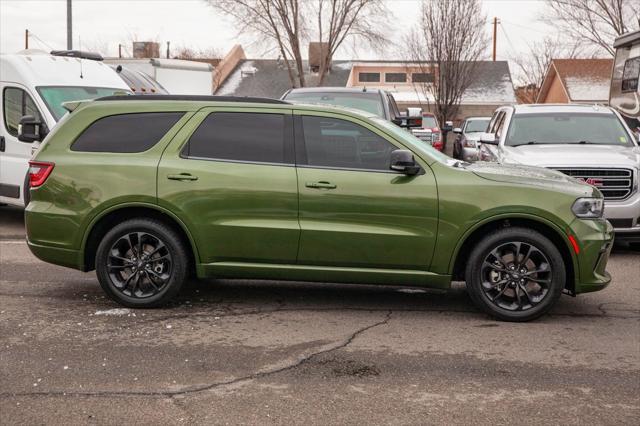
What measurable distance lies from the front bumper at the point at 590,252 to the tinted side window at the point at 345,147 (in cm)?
162

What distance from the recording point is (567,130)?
1071cm

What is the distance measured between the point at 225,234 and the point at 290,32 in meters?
37.6

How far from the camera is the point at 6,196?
35.9 feet

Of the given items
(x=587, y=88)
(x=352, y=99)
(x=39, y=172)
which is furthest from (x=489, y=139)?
(x=587, y=88)

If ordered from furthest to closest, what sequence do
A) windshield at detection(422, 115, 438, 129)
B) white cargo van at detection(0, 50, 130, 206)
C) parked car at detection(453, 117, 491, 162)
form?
windshield at detection(422, 115, 438, 129) → parked car at detection(453, 117, 491, 162) → white cargo van at detection(0, 50, 130, 206)

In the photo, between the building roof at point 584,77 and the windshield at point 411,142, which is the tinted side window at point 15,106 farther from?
the building roof at point 584,77

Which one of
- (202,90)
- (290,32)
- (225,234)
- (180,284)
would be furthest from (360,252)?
(290,32)

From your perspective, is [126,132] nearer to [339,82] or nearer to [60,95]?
[60,95]

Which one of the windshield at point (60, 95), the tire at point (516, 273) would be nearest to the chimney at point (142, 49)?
the windshield at point (60, 95)

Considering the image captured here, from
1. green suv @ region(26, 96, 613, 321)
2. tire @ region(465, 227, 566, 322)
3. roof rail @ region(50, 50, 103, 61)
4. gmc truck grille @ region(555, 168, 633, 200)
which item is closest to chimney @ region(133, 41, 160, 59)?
roof rail @ region(50, 50, 103, 61)

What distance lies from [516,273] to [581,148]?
4.39m

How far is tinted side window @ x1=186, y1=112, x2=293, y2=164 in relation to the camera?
650cm

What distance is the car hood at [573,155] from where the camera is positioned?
31.0ft

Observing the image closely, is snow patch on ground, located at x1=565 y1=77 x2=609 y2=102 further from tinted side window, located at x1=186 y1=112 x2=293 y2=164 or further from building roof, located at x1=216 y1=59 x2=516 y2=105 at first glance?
tinted side window, located at x1=186 y1=112 x2=293 y2=164
